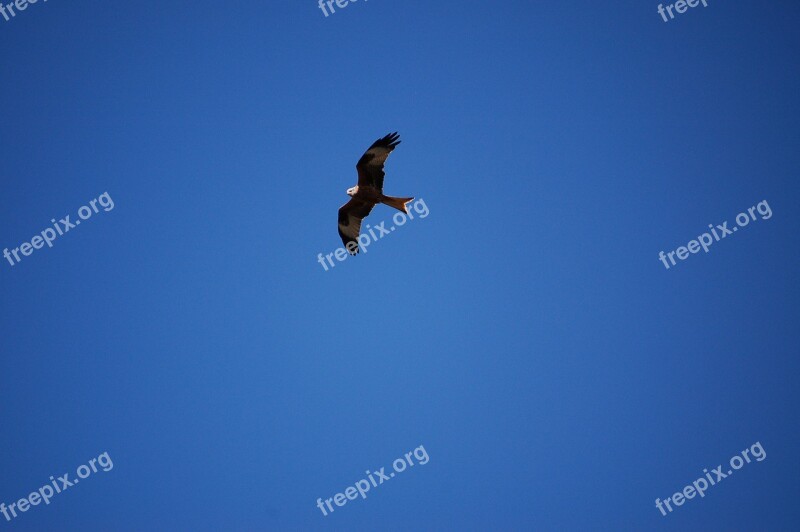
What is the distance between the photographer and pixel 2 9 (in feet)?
60.4

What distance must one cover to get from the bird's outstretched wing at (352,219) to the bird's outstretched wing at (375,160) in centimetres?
97

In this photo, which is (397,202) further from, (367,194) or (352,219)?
(352,219)

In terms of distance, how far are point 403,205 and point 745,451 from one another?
46.5 feet

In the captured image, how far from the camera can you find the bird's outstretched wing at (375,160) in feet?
47.8

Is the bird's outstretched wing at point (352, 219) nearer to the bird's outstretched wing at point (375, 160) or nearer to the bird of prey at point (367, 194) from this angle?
the bird of prey at point (367, 194)

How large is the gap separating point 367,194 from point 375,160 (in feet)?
3.23

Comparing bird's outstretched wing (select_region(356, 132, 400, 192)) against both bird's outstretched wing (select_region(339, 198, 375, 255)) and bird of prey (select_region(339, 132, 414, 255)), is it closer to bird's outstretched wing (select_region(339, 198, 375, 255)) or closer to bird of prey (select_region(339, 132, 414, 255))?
bird of prey (select_region(339, 132, 414, 255))

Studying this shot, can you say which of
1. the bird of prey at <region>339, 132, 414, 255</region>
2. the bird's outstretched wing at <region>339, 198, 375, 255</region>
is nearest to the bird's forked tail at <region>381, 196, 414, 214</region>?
the bird of prey at <region>339, 132, 414, 255</region>

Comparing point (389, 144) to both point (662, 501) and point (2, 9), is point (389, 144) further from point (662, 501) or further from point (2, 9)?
point (662, 501)

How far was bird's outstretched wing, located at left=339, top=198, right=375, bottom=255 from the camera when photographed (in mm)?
16031

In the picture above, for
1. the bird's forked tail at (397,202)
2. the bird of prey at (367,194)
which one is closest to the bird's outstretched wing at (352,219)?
the bird of prey at (367,194)

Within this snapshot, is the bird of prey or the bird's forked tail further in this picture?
the bird's forked tail

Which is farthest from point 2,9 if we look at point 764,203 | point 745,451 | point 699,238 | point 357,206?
point 745,451

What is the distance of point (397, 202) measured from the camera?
596 inches
